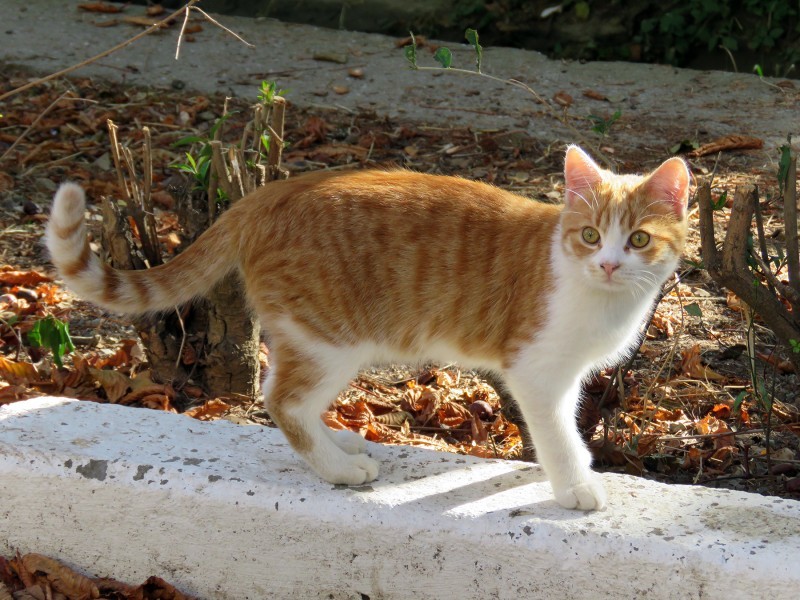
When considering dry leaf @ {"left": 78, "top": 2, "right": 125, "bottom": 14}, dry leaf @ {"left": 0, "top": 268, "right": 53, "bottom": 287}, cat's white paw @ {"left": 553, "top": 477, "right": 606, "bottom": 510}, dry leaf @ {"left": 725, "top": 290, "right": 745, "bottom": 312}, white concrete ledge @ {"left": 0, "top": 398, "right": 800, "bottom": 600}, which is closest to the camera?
white concrete ledge @ {"left": 0, "top": 398, "right": 800, "bottom": 600}

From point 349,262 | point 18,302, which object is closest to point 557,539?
point 349,262

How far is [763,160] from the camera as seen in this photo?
5.74 m

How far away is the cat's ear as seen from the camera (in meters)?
2.96

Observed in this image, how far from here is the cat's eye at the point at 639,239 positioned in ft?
9.41

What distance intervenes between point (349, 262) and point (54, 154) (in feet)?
12.0

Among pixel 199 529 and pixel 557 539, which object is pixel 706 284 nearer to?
pixel 557 539

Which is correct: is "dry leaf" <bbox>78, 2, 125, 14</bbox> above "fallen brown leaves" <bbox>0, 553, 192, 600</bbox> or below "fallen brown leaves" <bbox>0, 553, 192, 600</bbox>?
above

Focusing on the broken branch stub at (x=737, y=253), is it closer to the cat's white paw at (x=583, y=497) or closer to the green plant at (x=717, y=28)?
the cat's white paw at (x=583, y=497)

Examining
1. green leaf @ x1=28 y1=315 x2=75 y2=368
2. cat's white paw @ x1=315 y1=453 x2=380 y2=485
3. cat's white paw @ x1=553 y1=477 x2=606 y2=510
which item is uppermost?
cat's white paw @ x1=553 y1=477 x2=606 y2=510

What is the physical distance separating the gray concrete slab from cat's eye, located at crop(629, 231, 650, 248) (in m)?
3.22

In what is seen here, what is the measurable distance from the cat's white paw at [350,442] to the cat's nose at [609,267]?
38.7 inches

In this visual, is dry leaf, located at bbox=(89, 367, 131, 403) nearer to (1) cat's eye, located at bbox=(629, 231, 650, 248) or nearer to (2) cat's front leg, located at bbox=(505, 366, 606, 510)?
(2) cat's front leg, located at bbox=(505, 366, 606, 510)

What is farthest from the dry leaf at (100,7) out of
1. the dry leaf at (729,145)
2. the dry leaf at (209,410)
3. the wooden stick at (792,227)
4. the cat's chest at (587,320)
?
the wooden stick at (792,227)

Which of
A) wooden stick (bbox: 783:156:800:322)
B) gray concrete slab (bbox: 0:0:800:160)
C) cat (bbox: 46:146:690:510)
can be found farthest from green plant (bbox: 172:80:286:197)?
gray concrete slab (bbox: 0:0:800:160)
